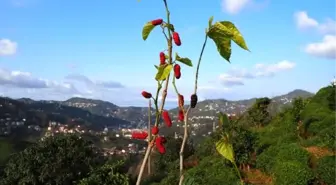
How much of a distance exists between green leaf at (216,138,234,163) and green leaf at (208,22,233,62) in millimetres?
436

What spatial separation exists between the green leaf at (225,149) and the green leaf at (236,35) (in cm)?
52

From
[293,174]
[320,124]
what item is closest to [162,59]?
[293,174]

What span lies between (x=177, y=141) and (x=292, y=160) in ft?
107

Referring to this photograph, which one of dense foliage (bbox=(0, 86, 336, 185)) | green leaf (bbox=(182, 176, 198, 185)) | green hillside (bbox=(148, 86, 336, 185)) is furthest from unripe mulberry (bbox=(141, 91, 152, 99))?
green hillside (bbox=(148, 86, 336, 185))

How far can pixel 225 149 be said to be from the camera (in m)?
1.98

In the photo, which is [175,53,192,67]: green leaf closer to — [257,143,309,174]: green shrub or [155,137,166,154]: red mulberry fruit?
[155,137,166,154]: red mulberry fruit

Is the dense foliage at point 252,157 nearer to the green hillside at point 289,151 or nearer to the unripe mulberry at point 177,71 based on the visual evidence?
the green hillside at point 289,151

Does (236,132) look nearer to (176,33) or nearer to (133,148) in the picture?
(176,33)

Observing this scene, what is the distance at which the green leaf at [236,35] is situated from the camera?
177 cm

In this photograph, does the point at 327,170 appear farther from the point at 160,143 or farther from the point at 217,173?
the point at 160,143

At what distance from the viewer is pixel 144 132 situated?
2018 millimetres

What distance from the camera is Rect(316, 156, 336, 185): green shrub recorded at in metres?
20.6

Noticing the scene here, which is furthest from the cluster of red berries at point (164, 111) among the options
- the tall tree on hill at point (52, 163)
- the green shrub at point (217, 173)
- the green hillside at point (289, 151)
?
the tall tree on hill at point (52, 163)

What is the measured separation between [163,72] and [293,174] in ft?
71.5
